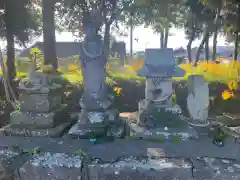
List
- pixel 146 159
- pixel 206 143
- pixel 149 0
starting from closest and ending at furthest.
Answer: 1. pixel 146 159
2. pixel 206 143
3. pixel 149 0

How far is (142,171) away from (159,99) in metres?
1.94

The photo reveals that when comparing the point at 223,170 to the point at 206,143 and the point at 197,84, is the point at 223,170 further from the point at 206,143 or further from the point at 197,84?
the point at 197,84

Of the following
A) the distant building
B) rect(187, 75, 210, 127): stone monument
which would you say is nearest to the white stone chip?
rect(187, 75, 210, 127): stone monument

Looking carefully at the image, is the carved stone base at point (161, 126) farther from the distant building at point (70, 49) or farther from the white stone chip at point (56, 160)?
the distant building at point (70, 49)

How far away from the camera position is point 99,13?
932cm

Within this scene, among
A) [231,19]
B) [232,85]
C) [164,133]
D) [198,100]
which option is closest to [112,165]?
[164,133]

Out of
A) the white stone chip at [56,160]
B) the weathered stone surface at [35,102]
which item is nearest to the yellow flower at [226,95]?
the weathered stone surface at [35,102]

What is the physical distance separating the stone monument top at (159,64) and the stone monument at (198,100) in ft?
1.09

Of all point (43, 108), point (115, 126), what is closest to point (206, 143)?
point (115, 126)

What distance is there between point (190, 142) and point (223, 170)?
1052mm

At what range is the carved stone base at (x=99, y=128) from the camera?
5109mm

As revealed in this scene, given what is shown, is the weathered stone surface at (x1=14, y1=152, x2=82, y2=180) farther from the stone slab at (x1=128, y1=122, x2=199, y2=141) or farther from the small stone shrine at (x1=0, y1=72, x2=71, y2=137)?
the stone slab at (x1=128, y1=122, x2=199, y2=141)

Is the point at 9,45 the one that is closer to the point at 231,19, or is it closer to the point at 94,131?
the point at 94,131

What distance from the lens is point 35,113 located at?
5.47 meters
